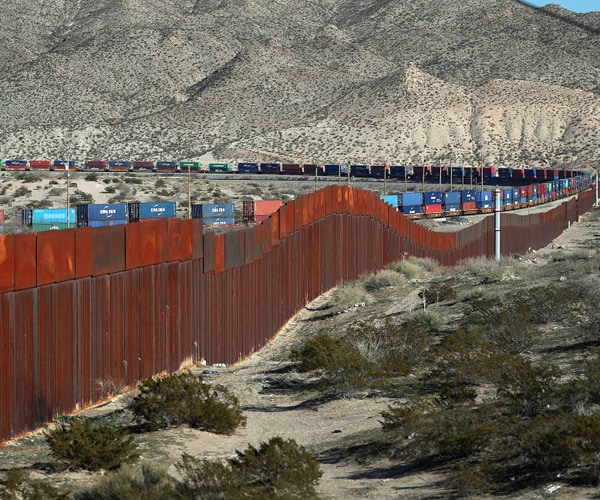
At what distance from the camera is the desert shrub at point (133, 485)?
10.7 meters

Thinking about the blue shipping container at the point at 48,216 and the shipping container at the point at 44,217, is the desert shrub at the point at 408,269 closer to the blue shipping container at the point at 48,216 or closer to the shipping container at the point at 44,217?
the blue shipping container at the point at 48,216

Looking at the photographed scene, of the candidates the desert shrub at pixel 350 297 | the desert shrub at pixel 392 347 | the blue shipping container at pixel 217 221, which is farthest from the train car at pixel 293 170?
the desert shrub at pixel 392 347

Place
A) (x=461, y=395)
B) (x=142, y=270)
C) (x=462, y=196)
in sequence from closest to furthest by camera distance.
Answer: (x=461, y=395) → (x=142, y=270) → (x=462, y=196)

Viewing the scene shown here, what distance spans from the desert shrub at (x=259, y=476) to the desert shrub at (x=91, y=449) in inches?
37.3

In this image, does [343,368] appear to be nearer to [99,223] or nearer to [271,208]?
[99,223]

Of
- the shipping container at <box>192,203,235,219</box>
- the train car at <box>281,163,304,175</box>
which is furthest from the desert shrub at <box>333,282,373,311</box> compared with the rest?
the train car at <box>281,163,304,175</box>

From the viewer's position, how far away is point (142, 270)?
65.7 feet

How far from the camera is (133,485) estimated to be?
11.2 m

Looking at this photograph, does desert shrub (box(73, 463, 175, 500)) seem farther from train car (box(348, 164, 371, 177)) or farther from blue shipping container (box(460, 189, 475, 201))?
train car (box(348, 164, 371, 177))

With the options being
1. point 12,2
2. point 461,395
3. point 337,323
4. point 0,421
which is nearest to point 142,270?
point 0,421

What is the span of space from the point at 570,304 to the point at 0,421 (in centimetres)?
1127

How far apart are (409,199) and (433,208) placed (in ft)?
11.2

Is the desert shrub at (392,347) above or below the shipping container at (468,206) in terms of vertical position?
below

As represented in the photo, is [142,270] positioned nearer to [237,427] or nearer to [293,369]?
[293,369]
